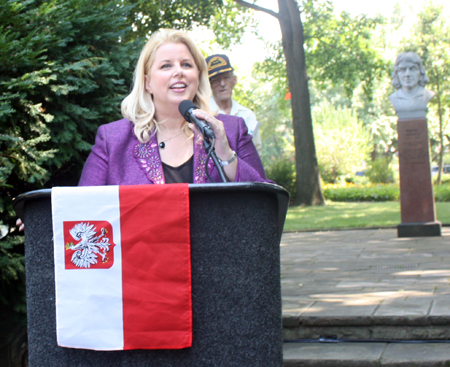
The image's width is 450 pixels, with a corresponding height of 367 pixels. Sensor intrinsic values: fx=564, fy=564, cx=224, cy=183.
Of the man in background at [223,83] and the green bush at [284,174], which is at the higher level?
the man in background at [223,83]

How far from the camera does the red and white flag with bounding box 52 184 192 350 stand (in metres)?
1.65

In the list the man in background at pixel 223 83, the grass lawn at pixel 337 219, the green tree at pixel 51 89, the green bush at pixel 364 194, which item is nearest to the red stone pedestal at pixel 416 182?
the grass lawn at pixel 337 219

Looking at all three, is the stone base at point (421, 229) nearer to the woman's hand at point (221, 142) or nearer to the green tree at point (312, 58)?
the woman's hand at point (221, 142)

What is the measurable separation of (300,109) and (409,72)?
9.83 meters

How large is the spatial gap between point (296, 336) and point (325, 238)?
6842 mm

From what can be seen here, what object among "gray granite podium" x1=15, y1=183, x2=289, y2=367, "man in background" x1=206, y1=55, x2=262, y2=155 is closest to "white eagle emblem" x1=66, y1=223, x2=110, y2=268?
"gray granite podium" x1=15, y1=183, x2=289, y2=367

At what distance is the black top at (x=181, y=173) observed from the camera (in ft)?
7.61

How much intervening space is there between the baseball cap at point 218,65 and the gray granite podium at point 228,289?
3.53 meters

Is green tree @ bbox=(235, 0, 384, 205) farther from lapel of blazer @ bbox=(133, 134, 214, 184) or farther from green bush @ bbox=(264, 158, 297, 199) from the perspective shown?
lapel of blazer @ bbox=(133, 134, 214, 184)

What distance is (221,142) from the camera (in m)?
2.05

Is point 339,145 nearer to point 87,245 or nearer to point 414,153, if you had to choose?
point 414,153

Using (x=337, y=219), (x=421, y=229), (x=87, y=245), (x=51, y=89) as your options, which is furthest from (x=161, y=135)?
(x=337, y=219)

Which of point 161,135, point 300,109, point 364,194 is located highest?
point 300,109

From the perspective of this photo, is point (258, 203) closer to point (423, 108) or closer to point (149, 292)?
point (149, 292)
